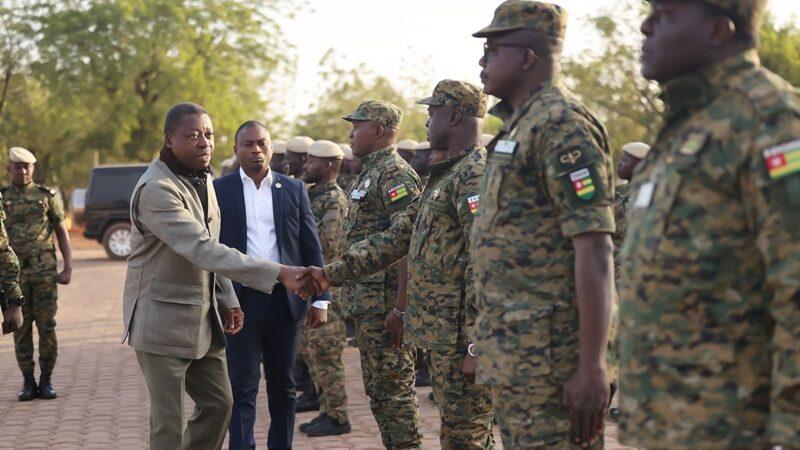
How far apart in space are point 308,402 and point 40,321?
2.71 m

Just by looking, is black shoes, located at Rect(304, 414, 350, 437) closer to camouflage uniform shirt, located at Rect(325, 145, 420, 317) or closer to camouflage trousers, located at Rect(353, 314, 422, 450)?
camouflage uniform shirt, located at Rect(325, 145, 420, 317)

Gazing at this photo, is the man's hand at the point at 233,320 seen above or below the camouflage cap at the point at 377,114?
below

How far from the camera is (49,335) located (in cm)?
1011

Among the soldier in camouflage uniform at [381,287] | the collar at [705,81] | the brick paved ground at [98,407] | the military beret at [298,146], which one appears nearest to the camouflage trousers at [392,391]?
the soldier in camouflage uniform at [381,287]

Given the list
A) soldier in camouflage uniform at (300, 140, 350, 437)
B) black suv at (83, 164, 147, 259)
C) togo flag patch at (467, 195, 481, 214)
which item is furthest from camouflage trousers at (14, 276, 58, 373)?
black suv at (83, 164, 147, 259)

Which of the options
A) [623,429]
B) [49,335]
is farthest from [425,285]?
[49,335]

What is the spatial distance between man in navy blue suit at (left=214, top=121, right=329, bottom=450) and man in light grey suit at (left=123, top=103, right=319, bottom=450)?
0.84 m

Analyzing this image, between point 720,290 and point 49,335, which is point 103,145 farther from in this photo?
point 720,290

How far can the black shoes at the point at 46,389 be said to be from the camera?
9.91 meters

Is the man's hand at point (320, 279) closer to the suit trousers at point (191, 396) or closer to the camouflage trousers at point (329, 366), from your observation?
the suit trousers at point (191, 396)

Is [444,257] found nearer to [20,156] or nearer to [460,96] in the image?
[460,96]

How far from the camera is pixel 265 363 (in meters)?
6.94

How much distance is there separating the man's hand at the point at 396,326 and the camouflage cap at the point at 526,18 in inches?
99.1

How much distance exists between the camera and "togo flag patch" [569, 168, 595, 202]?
142 inches
